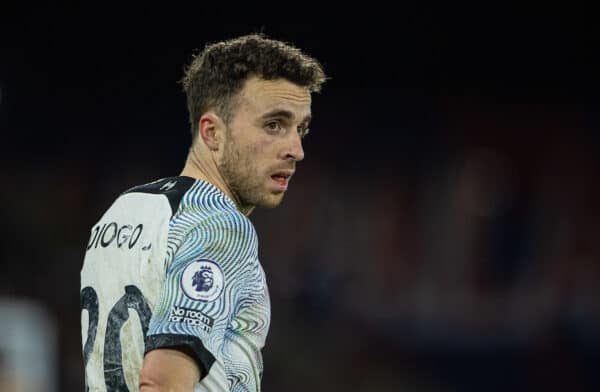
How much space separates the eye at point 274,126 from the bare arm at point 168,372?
0.77 m

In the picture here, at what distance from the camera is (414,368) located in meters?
9.48

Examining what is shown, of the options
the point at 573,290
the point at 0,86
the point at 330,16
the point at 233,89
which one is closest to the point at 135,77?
the point at 0,86

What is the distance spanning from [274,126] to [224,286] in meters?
0.60

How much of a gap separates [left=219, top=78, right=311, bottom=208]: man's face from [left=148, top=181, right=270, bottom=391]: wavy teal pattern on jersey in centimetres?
14

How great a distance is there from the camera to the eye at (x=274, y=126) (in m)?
2.93

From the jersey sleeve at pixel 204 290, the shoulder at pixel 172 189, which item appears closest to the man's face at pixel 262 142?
the shoulder at pixel 172 189

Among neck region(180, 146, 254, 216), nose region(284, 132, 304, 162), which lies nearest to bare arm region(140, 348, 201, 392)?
neck region(180, 146, 254, 216)

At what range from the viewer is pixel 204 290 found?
2457mm

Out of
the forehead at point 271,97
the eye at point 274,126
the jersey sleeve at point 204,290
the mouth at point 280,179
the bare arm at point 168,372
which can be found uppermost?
the forehead at point 271,97

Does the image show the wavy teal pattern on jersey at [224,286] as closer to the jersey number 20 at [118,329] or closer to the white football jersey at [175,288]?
the white football jersey at [175,288]

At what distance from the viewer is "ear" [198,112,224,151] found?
2.94 m

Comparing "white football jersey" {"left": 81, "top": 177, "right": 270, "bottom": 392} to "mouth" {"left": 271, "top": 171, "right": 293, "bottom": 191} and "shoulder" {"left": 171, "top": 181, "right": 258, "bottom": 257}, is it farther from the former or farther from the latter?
"mouth" {"left": 271, "top": 171, "right": 293, "bottom": 191}

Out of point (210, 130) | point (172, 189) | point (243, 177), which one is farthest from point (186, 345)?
point (210, 130)

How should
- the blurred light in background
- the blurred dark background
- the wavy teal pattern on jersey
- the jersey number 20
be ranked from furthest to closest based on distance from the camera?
1. the blurred dark background
2. the blurred light in background
3. the jersey number 20
4. the wavy teal pattern on jersey
